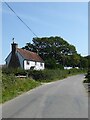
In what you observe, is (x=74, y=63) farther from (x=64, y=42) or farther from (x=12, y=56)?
(x=12, y=56)

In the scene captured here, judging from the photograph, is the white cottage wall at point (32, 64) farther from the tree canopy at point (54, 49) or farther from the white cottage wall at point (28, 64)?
the tree canopy at point (54, 49)

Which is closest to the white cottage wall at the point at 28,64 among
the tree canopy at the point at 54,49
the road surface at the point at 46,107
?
the tree canopy at the point at 54,49

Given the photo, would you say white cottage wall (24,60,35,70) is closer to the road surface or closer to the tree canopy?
the tree canopy

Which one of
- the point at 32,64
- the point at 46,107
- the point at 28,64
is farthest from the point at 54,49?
the point at 46,107

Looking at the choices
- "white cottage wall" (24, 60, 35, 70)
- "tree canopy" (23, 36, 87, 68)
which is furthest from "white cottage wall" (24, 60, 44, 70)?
"tree canopy" (23, 36, 87, 68)

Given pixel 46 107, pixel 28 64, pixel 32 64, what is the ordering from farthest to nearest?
pixel 32 64 → pixel 28 64 → pixel 46 107

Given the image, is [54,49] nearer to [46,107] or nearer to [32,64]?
[32,64]

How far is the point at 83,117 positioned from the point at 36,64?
71.6 meters

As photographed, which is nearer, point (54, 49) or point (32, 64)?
point (32, 64)

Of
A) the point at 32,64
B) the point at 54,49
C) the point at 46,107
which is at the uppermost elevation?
the point at 54,49

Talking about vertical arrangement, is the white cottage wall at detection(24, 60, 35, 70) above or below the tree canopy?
below

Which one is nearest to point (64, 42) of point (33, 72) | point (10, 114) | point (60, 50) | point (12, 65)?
point (60, 50)

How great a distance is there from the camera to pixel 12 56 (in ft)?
238

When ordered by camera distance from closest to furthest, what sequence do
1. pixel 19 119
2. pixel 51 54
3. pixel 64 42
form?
pixel 19 119
pixel 51 54
pixel 64 42
